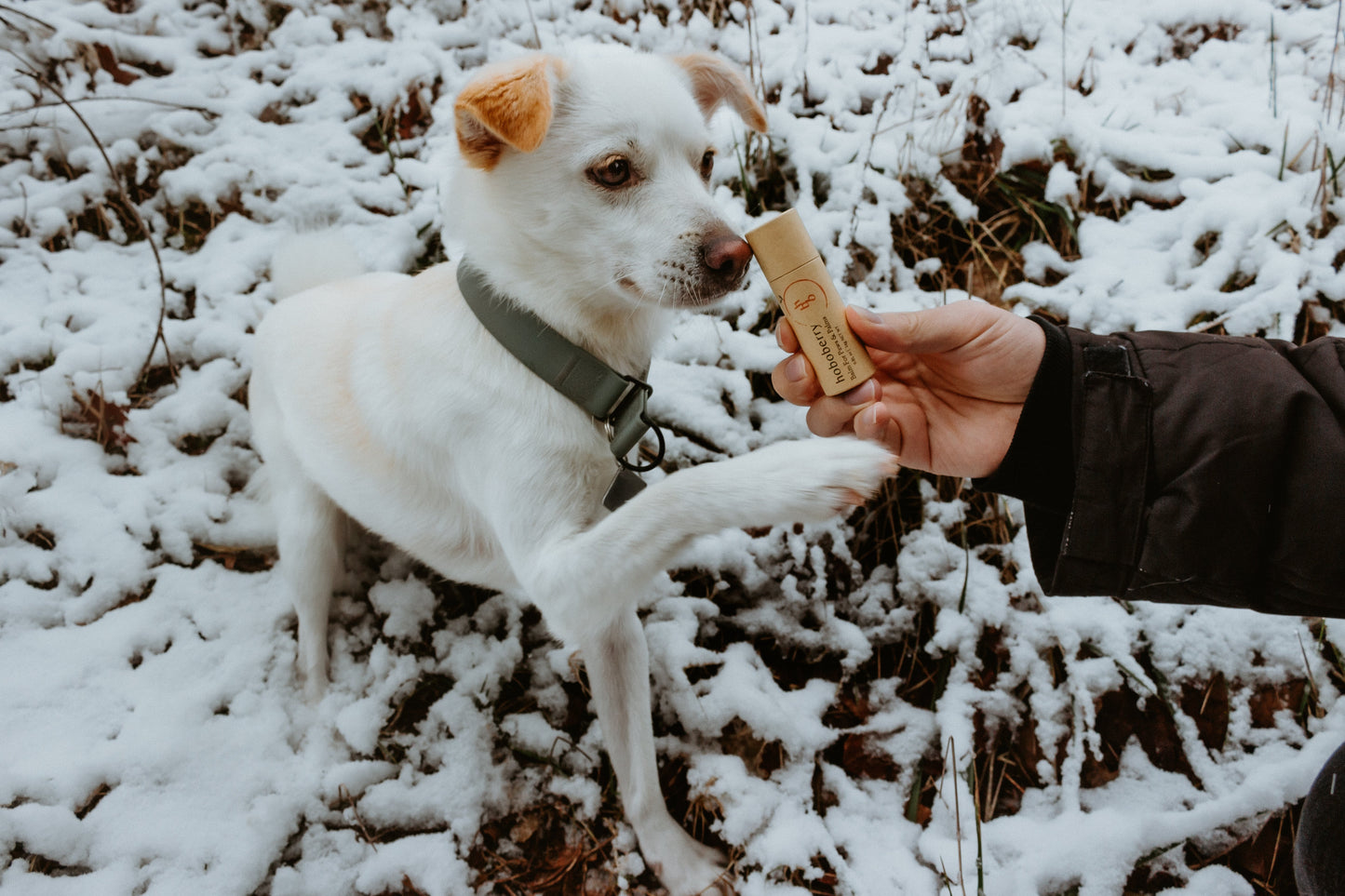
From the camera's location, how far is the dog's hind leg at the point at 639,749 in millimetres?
1968

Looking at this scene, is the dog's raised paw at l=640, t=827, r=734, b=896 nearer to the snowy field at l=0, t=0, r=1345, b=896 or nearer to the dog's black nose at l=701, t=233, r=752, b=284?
the snowy field at l=0, t=0, r=1345, b=896

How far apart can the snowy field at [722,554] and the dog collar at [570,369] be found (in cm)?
89

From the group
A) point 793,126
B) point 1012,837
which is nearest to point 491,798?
point 1012,837

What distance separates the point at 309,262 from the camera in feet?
8.29

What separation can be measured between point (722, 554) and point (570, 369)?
1031 mm

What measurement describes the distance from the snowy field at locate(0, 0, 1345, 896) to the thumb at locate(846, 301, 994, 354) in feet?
2.63

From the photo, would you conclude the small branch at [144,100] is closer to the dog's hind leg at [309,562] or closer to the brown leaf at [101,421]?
the brown leaf at [101,421]

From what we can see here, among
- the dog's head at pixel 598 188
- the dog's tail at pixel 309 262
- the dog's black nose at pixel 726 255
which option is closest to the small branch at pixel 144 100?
the dog's tail at pixel 309 262

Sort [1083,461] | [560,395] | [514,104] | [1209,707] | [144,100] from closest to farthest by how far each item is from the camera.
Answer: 1. [514,104]
2. [1083,461]
3. [560,395]
4. [1209,707]
5. [144,100]

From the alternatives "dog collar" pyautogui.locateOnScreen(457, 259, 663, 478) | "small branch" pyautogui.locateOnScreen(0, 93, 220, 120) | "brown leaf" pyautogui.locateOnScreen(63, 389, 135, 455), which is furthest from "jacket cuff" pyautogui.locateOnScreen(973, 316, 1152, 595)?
"small branch" pyautogui.locateOnScreen(0, 93, 220, 120)

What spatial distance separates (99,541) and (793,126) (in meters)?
3.07

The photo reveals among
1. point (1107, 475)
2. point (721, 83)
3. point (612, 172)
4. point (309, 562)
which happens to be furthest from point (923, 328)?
point (309, 562)

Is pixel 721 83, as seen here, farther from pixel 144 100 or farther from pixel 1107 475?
pixel 144 100

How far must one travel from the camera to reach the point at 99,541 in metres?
2.39
